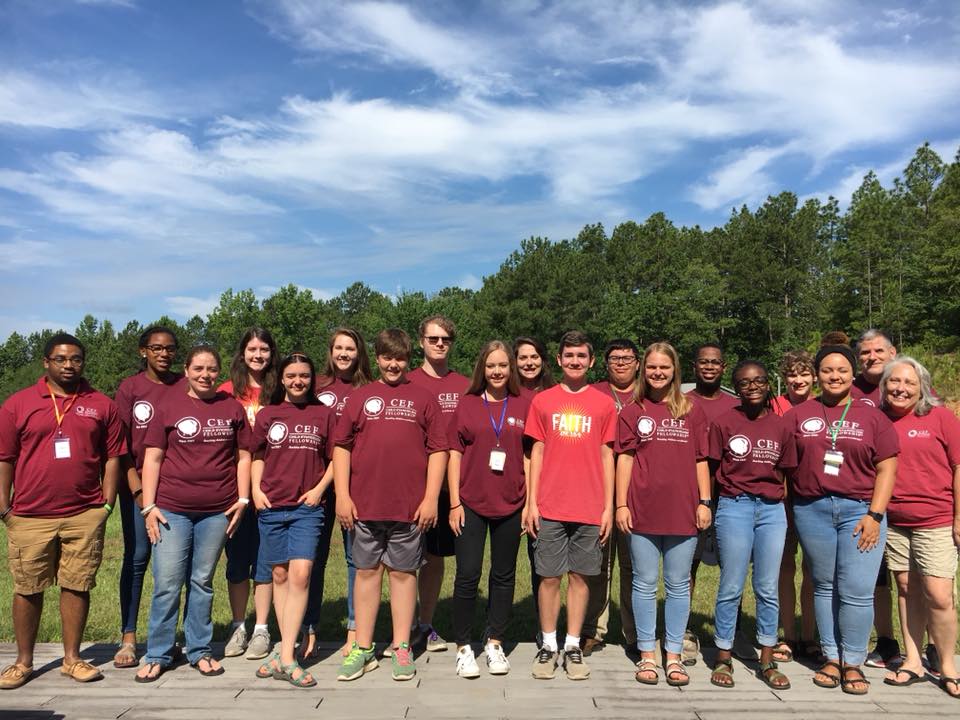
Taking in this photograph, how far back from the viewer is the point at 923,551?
4.76m

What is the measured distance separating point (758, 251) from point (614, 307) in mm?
13397

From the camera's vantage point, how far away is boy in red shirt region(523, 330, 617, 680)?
4.83m

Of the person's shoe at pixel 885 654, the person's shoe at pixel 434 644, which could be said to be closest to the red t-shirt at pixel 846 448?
the person's shoe at pixel 885 654

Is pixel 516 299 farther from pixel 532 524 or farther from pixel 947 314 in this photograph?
pixel 532 524

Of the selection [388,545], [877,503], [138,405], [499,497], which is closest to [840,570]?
[877,503]

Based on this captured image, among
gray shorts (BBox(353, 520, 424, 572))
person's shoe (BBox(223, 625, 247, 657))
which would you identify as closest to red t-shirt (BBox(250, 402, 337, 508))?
gray shorts (BBox(353, 520, 424, 572))

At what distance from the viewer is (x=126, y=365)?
76.4m

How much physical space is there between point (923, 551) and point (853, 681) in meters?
1.02

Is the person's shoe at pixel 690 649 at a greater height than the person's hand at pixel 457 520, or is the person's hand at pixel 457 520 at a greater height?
the person's hand at pixel 457 520

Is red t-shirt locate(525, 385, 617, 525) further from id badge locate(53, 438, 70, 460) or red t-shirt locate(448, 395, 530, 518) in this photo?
id badge locate(53, 438, 70, 460)

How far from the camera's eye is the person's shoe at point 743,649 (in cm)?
523

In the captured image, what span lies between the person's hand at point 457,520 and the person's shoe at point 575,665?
45.2 inches

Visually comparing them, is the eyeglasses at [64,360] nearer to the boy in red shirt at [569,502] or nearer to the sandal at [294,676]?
the sandal at [294,676]

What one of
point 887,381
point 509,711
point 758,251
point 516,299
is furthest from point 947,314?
point 509,711
